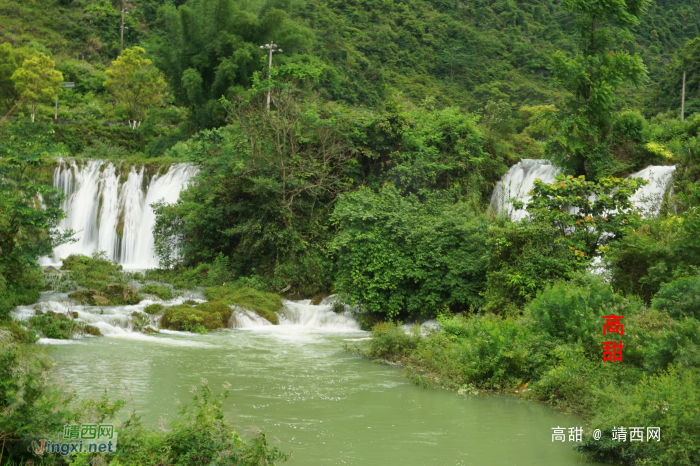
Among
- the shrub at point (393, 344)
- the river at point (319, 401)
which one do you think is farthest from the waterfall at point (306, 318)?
the shrub at point (393, 344)

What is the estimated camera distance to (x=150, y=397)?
9297 millimetres

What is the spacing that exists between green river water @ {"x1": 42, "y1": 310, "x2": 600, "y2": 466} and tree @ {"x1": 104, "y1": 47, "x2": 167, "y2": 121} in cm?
3438

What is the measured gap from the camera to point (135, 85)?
4534 centimetres

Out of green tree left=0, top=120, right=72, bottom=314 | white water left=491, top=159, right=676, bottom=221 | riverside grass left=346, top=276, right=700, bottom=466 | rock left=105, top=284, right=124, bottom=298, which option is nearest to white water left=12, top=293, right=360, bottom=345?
rock left=105, top=284, right=124, bottom=298

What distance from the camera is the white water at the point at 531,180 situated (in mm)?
17828

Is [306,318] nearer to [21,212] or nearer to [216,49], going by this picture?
[21,212]

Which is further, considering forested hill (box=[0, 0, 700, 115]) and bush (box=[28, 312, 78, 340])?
forested hill (box=[0, 0, 700, 115])

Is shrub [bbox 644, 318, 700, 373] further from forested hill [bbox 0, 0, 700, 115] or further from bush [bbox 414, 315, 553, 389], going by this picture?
forested hill [bbox 0, 0, 700, 115]

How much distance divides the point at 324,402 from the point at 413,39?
49.8 meters

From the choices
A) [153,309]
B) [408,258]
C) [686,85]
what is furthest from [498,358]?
[686,85]

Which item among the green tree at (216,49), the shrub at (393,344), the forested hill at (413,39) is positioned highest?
the forested hill at (413,39)

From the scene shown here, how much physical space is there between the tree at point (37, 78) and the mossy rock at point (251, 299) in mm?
28209

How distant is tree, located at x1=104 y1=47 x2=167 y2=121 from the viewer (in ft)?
149

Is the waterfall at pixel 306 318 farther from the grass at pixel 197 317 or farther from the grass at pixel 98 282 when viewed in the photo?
the grass at pixel 98 282
